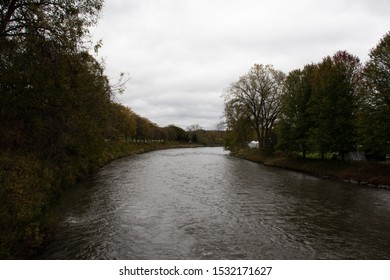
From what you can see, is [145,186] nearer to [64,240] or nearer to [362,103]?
[64,240]

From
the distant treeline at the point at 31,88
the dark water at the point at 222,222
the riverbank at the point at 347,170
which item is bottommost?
the dark water at the point at 222,222

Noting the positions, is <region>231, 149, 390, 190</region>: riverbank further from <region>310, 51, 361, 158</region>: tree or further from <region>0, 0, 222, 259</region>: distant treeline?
<region>0, 0, 222, 259</region>: distant treeline

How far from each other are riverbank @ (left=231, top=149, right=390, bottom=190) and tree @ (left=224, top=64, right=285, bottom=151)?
1754 cm

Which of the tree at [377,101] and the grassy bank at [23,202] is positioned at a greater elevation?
the tree at [377,101]

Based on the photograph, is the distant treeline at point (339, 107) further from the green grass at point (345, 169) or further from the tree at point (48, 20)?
the tree at point (48, 20)

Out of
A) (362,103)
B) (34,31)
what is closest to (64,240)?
(34,31)

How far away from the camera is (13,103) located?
10406 millimetres

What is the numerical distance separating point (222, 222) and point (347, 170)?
784 inches

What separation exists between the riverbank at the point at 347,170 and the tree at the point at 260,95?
1754 centimetres

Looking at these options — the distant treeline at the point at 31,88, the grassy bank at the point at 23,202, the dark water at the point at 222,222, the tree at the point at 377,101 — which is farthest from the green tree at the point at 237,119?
the distant treeline at the point at 31,88

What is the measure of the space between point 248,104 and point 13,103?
50.6 m

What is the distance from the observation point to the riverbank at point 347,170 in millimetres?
25647

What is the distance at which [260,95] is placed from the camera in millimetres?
56938

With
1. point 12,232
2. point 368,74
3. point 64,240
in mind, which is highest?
point 368,74
